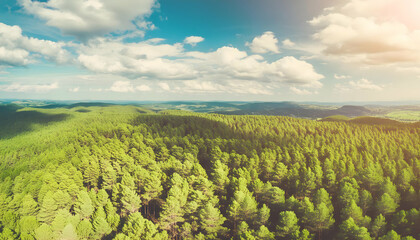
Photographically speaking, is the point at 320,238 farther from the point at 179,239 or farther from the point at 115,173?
the point at 115,173

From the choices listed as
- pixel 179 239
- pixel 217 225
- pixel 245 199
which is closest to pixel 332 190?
pixel 245 199

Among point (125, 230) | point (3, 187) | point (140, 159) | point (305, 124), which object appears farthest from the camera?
point (305, 124)

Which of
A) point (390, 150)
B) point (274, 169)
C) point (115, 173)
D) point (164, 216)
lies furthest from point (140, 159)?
point (390, 150)

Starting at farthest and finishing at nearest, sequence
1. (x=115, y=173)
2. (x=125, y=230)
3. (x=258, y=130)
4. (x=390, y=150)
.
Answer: (x=258, y=130), (x=390, y=150), (x=115, y=173), (x=125, y=230)

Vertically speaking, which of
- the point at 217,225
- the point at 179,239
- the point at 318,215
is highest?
the point at 318,215

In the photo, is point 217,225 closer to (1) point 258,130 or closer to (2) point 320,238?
(2) point 320,238

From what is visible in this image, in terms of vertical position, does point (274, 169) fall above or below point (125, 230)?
above

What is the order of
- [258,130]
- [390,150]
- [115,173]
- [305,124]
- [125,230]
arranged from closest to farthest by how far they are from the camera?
[125,230]
[115,173]
[390,150]
[258,130]
[305,124]

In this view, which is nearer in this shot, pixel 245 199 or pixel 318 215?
pixel 318 215

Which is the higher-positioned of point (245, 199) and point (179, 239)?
point (245, 199)
